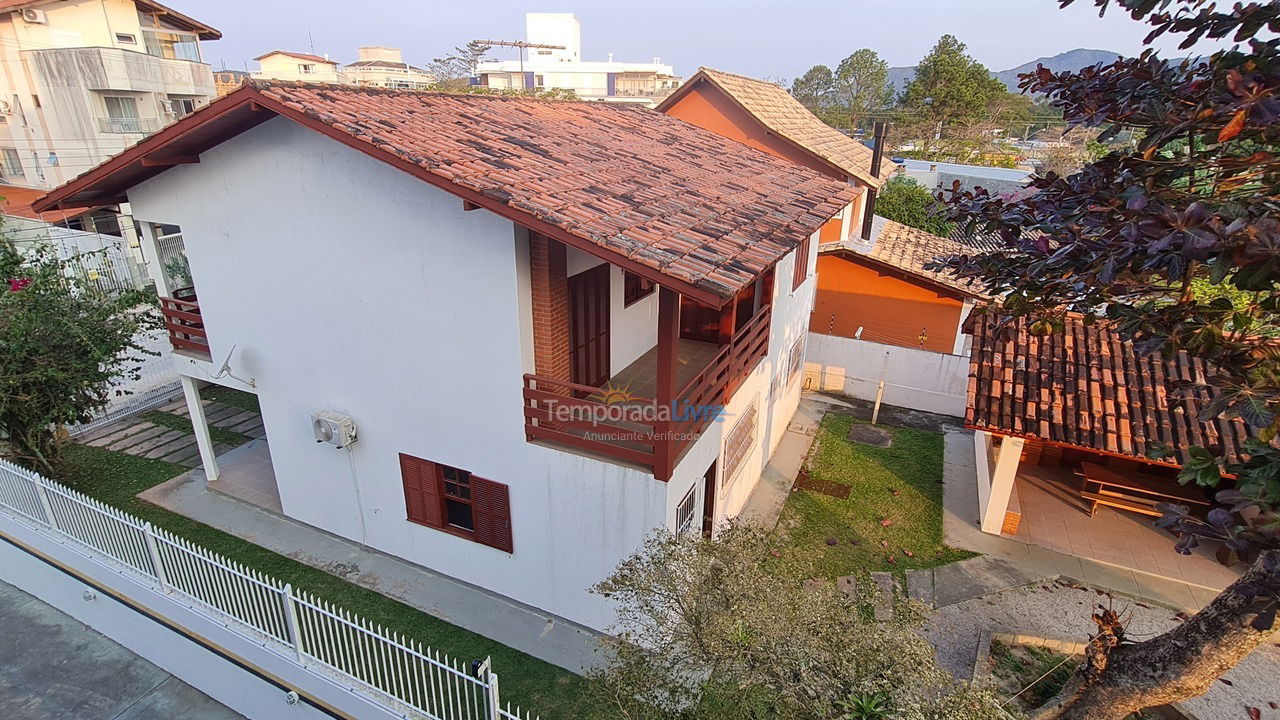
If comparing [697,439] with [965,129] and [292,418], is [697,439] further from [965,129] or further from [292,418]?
[965,129]

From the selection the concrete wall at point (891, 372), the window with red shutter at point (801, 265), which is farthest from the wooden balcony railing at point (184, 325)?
the concrete wall at point (891, 372)

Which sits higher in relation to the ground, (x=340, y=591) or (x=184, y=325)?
(x=184, y=325)

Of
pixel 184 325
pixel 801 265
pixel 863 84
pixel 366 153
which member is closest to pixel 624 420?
pixel 366 153

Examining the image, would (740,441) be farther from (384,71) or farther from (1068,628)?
(384,71)

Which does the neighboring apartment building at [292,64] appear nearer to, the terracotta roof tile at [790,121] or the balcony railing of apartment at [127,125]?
the balcony railing of apartment at [127,125]

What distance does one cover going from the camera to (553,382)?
7.41 m

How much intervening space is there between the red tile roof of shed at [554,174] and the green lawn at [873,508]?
14.4 ft

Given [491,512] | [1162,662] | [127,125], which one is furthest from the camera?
[127,125]

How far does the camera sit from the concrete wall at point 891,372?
50.2ft

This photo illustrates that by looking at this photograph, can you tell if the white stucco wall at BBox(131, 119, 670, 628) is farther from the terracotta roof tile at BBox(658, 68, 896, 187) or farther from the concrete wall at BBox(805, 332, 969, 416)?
the terracotta roof tile at BBox(658, 68, 896, 187)

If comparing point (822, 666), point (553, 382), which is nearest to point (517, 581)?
point (553, 382)

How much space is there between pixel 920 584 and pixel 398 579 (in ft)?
25.7

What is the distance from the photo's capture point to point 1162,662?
594 centimetres

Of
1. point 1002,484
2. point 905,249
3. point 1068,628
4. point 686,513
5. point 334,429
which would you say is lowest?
point 1068,628
